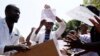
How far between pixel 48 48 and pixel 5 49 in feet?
1.60

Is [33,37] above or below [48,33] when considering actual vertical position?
below

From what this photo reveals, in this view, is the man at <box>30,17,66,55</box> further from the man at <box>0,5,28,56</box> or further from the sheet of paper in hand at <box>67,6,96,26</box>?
the sheet of paper in hand at <box>67,6,96,26</box>

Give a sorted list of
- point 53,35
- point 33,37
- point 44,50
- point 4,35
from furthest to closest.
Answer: point 33,37
point 53,35
point 4,35
point 44,50

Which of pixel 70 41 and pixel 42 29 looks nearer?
pixel 70 41

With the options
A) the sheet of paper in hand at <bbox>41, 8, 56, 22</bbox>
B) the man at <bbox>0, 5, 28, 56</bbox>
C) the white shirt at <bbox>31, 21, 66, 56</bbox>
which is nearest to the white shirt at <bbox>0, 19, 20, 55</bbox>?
the man at <bbox>0, 5, 28, 56</bbox>

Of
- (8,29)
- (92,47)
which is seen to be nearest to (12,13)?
(8,29)

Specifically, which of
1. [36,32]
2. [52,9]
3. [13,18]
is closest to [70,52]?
[52,9]

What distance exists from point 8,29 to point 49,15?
0.52 metres

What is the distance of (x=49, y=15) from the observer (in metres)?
3.86

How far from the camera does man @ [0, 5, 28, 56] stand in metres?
3.47

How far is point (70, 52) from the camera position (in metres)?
4.06

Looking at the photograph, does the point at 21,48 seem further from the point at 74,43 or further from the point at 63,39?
the point at 74,43

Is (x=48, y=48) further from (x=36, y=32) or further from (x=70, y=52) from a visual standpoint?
(x=36, y=32)

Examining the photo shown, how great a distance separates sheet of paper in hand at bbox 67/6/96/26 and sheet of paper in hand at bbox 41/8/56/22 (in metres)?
0.60
